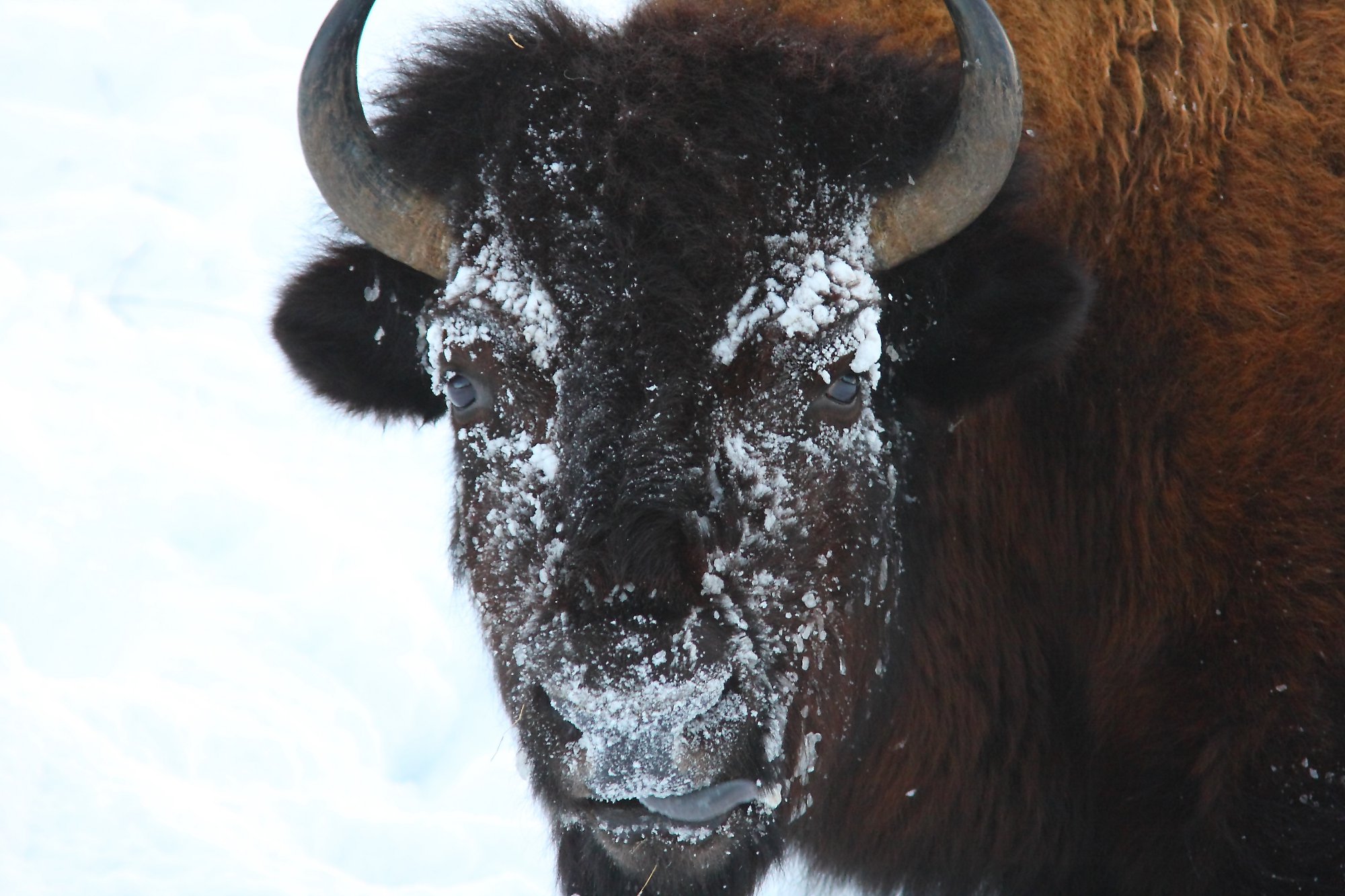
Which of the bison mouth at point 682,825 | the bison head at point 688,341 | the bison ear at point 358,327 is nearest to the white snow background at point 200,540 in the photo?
the bison ear at point 358,327

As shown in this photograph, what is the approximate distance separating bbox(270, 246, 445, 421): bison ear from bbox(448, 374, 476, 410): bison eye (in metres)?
0.31

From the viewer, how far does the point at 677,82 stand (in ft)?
10.2

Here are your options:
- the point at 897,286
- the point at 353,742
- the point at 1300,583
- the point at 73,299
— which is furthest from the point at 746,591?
the point at 73,299

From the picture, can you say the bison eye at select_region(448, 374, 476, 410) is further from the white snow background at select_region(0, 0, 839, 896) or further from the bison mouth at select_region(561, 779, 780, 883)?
the bison mouth at select_region(561, 779, 780, 883)

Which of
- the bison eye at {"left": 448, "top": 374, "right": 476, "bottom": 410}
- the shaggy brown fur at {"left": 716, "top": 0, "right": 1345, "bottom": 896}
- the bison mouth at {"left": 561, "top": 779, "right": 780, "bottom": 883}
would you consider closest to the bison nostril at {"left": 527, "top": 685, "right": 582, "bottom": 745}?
the bison mouth at {"left": 561, "top": 779, "right": 780, "bottom": 883}

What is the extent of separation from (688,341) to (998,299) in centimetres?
88

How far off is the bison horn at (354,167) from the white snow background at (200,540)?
0.76 m

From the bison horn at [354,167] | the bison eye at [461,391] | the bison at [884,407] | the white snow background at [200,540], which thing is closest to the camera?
the bison at [884,407]

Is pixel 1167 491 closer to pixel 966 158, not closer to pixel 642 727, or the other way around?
pixel 966 158

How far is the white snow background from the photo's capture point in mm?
4793

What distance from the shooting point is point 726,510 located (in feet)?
9.61

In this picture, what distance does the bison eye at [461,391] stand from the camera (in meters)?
3.26

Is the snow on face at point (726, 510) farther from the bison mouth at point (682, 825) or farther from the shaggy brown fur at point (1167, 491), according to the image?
the shaggy brown fur at point (1167, 491)

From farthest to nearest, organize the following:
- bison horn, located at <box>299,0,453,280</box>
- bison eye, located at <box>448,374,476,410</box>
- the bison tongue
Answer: bison eye, located at <box>448,374,476,410</box>
bison horn, located at <box>299,0,453,280</box>
the bison tongue
